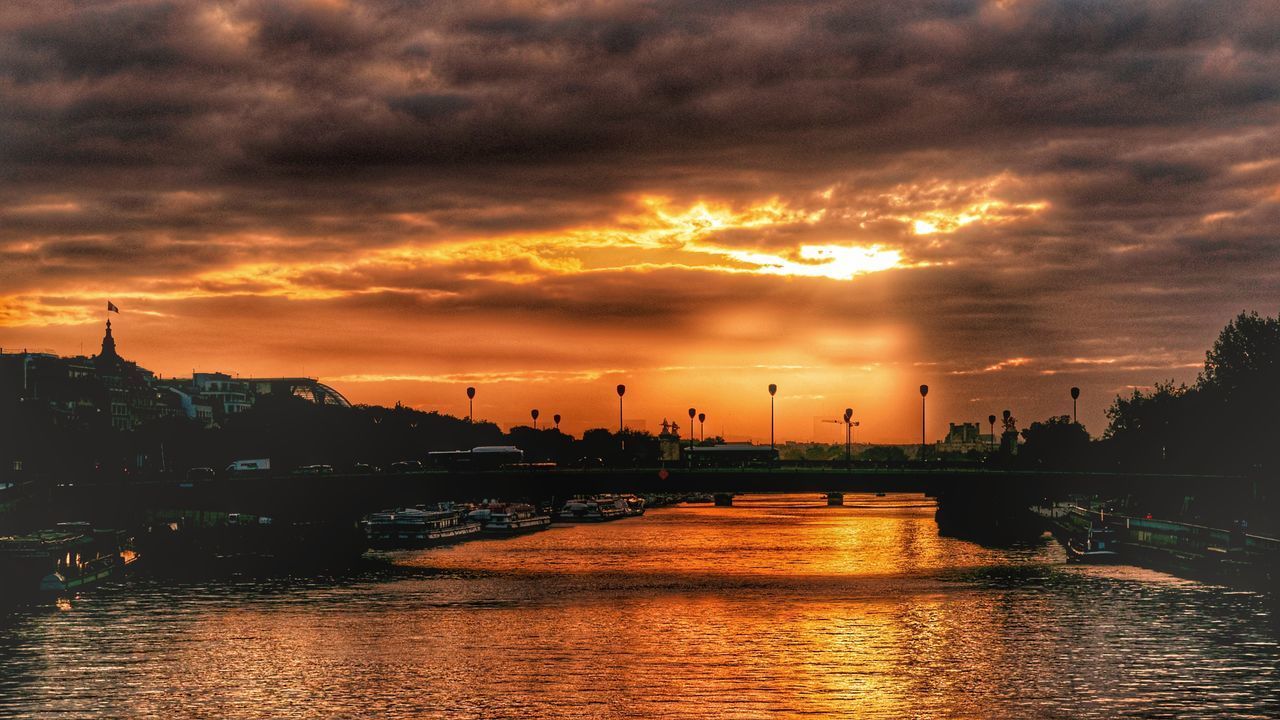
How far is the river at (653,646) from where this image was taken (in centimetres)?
6819

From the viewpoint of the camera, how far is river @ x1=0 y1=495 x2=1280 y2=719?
68.2 metres

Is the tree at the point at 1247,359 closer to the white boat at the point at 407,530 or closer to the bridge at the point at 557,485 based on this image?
the bridge at the point at 557,485

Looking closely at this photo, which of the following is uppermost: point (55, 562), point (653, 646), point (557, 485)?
point (557, 485)

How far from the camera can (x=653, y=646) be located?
84.9m

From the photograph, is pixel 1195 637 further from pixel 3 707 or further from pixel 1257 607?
pixel 3 707

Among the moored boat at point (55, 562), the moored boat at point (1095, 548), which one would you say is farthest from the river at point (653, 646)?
the moored boat at point (1095, 548)

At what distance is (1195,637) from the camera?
282ft

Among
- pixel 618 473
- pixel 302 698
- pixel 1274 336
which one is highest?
pixel 1274 336

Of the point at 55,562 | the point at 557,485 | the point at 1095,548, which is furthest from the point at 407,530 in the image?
the point at 1095,548

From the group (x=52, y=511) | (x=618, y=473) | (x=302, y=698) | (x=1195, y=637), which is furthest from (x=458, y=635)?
(x=52, y=511)

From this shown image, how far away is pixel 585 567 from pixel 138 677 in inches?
2660

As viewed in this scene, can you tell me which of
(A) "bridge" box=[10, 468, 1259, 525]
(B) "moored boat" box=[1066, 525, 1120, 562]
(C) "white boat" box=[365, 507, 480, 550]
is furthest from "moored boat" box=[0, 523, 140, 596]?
(B) "moored boat" box=[1066, 525, 1120, 562]

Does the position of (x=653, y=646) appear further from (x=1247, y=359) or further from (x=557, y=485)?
(x=1247, y=359)

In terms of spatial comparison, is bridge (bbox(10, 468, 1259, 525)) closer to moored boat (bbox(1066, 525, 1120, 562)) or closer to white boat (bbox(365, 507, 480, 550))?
moored boat (bbox(1066, 525, 1120, 562))
